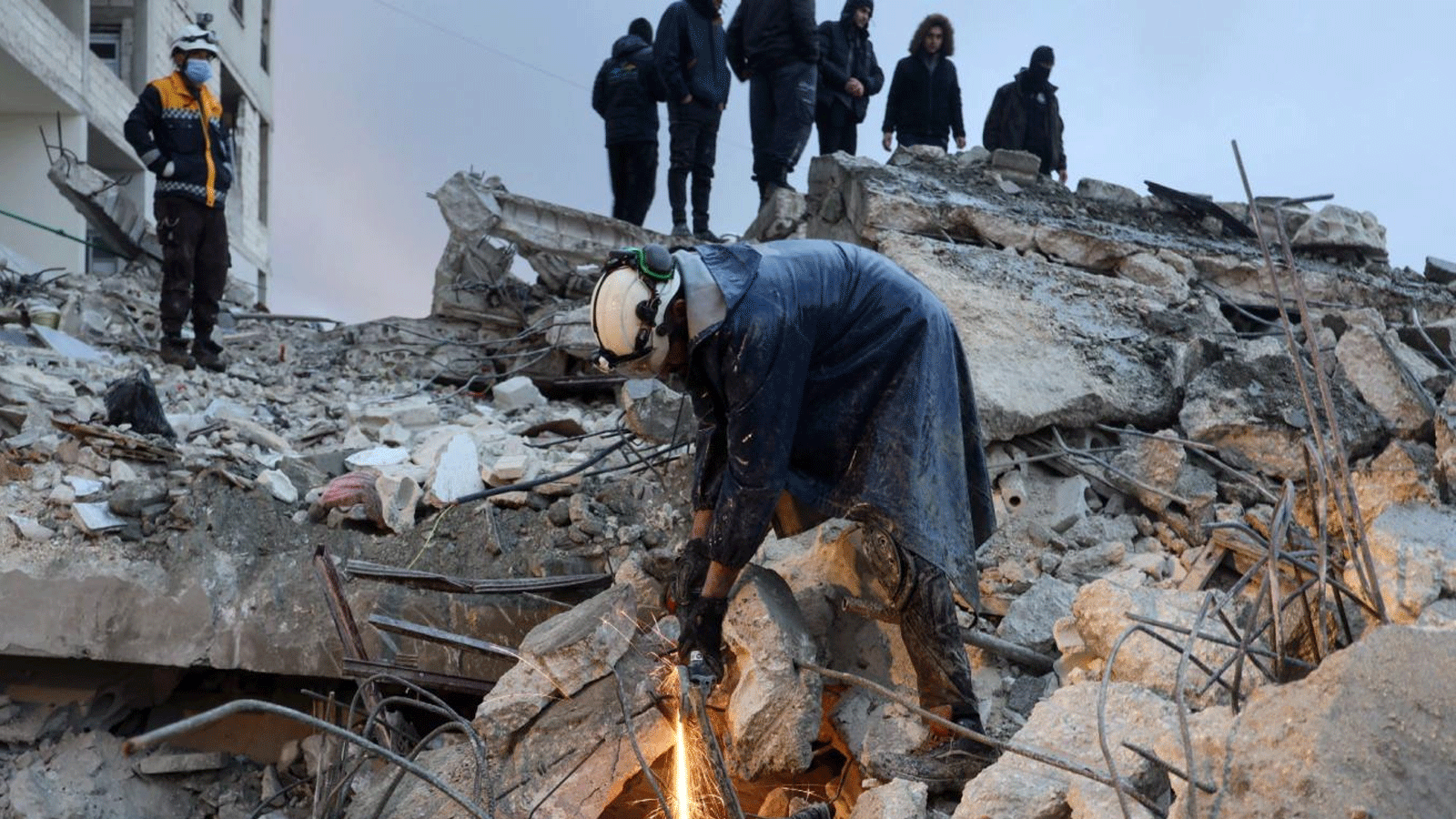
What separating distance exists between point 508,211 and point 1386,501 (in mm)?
5853

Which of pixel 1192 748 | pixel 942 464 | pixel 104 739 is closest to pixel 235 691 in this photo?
pixel 104 739

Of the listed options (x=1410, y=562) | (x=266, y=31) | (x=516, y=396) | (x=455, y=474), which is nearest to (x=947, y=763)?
(x=1410, y=562)

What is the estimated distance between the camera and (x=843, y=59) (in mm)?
7488

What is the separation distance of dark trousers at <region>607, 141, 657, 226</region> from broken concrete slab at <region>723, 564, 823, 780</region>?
16.8 feet

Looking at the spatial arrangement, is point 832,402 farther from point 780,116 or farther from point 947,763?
point 780,116

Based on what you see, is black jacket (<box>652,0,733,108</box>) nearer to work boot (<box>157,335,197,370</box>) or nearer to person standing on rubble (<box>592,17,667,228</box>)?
person standing on rubble (<box>592,17,667,228</box>)

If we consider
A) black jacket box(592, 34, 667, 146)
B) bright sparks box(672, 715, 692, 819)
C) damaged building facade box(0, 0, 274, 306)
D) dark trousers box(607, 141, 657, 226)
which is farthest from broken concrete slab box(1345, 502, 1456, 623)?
damaged building facade box(0, 0, 274, 306)

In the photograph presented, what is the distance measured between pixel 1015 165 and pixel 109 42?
1245 cm

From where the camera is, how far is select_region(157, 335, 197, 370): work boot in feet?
21.4

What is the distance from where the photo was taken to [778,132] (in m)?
7.13

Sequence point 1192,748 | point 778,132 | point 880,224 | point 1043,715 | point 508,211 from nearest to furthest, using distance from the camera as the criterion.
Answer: point 1192,748 < point 1043,715 < point 880,224 < point 778,132 < point 508,211

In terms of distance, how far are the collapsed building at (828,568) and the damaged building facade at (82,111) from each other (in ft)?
14.5

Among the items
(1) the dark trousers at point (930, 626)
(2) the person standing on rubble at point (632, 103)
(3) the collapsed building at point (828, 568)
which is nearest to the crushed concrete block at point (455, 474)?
(3) the collapsed building at point (828, 568)

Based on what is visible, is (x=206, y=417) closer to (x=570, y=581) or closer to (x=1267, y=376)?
(x=570, y=581)
